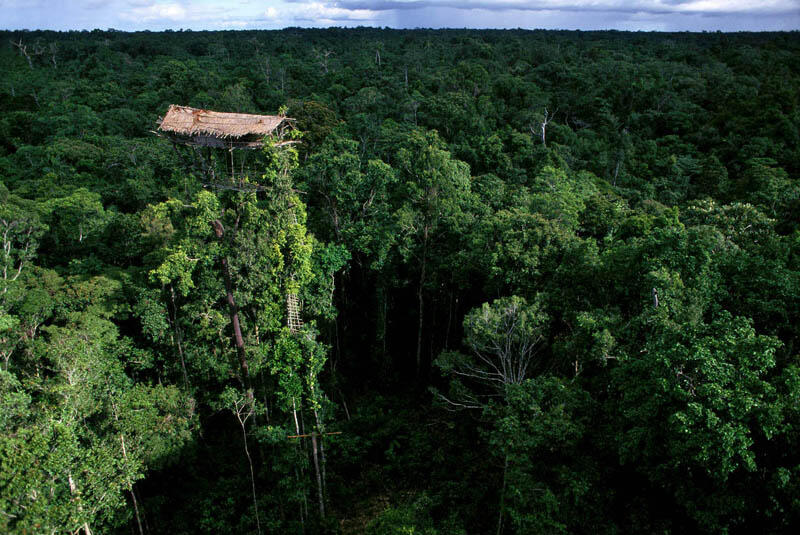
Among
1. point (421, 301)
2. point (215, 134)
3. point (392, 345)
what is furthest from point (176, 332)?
point (392, 345)

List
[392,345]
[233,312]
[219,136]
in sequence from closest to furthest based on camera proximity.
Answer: [219,136] → [233,312] → [392,345]

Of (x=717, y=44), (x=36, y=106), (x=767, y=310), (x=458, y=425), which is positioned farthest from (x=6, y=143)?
(x=717, y=44)

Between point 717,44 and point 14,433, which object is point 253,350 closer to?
point 14,433

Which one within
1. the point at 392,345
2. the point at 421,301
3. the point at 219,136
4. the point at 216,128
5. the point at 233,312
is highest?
the point at 216,128

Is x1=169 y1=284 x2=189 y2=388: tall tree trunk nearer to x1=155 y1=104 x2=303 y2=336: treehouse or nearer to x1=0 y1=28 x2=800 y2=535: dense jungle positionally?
x1=0 y1=28 x2=800 y2=535: dense jungle

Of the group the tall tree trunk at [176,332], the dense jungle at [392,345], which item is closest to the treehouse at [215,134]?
the dense jungle at [392,345]

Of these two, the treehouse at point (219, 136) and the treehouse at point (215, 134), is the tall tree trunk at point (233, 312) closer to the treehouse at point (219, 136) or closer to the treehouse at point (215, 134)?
the treehouse at point (219, 136)

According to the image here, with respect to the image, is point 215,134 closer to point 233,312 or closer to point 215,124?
point 215,124
